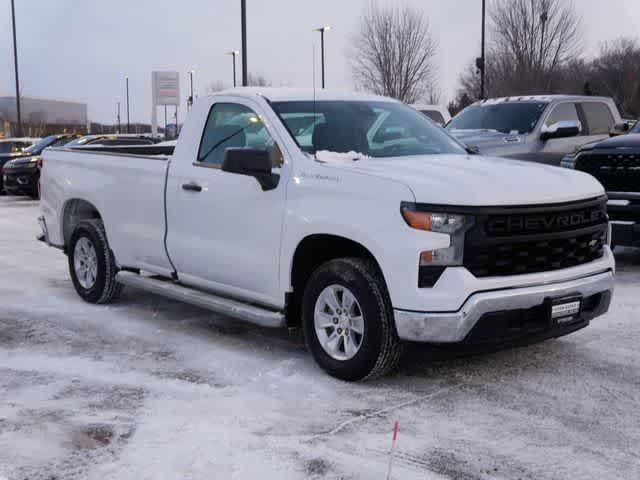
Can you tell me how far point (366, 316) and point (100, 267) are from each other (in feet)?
11.4

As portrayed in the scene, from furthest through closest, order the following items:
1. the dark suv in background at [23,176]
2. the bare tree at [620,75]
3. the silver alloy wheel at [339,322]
Answer: the bare tree at [620,75], the dark suv in background at [23,176], the silver alloy wheel at [339,322]

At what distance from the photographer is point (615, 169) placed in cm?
923

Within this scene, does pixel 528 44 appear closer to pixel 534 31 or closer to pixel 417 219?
pixel 534 31

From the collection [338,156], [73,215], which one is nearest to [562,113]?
[73,215]

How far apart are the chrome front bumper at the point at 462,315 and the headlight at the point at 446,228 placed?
10.4 inches

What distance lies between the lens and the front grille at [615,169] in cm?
906

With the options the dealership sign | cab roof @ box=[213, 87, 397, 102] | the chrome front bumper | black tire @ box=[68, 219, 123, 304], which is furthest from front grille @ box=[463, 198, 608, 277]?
the dealership sign

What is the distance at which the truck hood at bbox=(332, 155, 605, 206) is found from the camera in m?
4.95

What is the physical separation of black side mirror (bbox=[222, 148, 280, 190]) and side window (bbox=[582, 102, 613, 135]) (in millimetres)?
8621

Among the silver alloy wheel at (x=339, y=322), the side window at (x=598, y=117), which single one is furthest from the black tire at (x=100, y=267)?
the side window at (x=598, y=117)

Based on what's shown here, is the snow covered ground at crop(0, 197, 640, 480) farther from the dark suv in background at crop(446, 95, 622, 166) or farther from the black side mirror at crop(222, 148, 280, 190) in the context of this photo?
the dark suv in background at crop(446, 95, 622, 166)

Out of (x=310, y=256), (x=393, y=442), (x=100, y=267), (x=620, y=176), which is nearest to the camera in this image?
(x=393, y=442)

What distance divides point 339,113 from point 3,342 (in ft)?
10.3

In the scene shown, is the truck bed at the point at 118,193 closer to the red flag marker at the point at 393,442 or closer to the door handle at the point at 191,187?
the door handle at the point at 191,187
